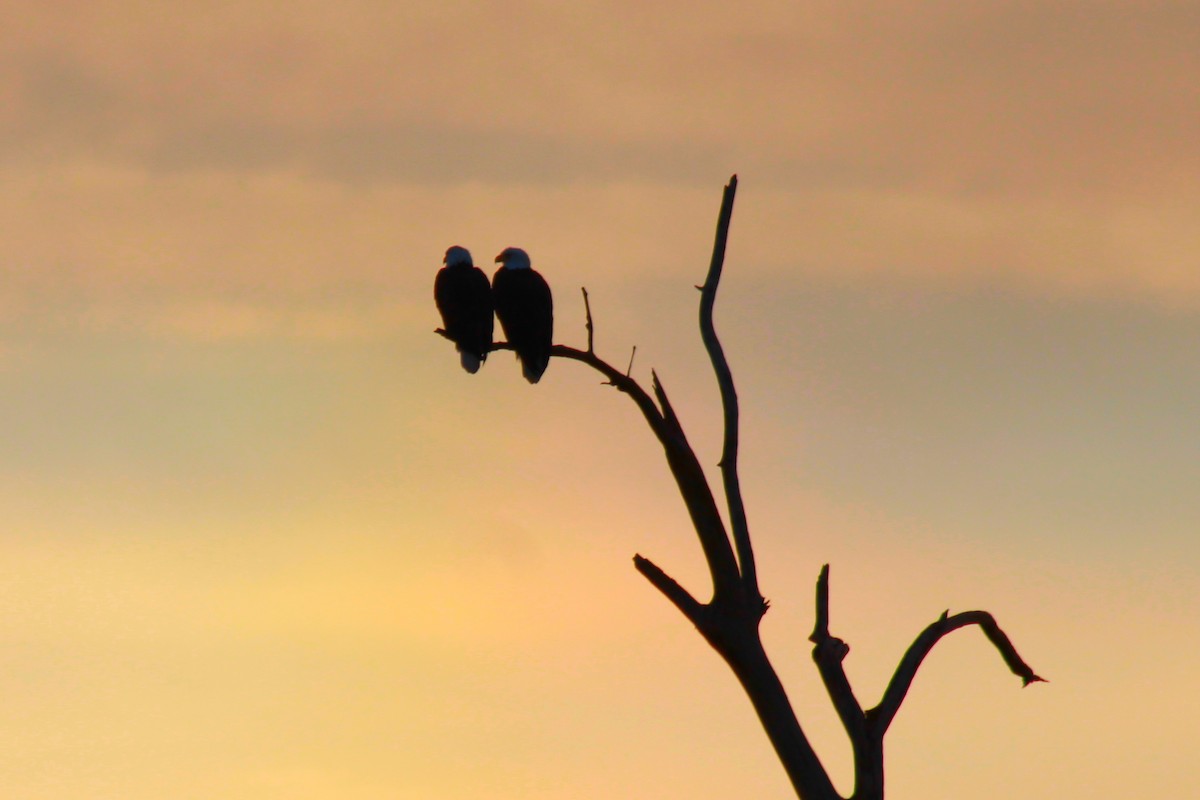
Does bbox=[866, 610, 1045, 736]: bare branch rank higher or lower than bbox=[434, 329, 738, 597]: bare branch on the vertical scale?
lower

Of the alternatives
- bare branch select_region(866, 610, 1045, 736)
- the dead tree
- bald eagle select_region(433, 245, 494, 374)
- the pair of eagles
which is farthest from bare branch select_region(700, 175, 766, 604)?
bald eagle select_region(433, 245, 494, 374)

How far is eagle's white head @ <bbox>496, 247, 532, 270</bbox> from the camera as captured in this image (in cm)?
1484

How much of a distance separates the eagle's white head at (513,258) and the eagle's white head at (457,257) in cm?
36

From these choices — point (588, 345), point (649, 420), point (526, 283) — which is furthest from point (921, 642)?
point (526, 283)

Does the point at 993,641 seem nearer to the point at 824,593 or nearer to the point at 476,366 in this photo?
the point at 824,593

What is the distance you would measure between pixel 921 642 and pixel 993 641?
81cm

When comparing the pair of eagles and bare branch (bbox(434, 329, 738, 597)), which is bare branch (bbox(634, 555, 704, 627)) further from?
the pair of eagles

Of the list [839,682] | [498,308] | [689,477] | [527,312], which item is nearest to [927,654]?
[839,682]

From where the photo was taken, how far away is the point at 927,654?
896cm

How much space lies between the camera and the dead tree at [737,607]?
8.52m

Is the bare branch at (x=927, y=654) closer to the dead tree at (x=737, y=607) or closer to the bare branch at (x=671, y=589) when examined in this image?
the dead tree at (x=737, y=607)

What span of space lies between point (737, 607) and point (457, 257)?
774cm

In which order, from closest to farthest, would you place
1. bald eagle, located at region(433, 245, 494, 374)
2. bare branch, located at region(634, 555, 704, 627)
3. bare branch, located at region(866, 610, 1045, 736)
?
bare branch, located at region(634, 555, 704, 627) < bare branch, located at region(866, 610, 1045, 736) < bald eagle, located at region(433, 245, 494, 374)

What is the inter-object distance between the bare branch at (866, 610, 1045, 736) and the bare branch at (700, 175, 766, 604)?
101 centimetres
